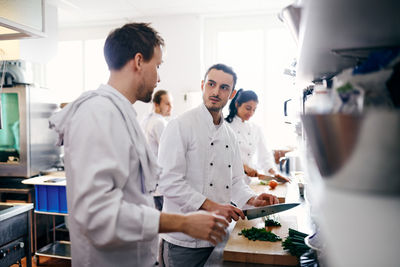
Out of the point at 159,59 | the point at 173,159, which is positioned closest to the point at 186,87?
the point at 173,159

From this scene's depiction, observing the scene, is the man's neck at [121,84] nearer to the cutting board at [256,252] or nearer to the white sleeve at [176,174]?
the white sleeve at [176,174]

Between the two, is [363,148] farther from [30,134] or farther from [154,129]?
[30,134]

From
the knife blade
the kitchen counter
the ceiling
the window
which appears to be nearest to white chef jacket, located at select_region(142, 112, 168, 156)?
the kitchen counter

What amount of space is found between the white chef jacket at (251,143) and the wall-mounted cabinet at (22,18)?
2.05m

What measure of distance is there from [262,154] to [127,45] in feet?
9.39

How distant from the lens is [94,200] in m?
0.98

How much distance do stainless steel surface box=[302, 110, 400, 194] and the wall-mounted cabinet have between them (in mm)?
2072

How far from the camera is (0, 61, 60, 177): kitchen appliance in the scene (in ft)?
12.1

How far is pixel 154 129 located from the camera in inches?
153

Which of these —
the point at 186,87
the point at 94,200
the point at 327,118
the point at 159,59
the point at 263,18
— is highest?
the point at 263,18

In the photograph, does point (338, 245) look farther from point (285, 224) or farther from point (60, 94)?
point (60, 94)

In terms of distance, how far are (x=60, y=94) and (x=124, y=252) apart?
5494 millimetres

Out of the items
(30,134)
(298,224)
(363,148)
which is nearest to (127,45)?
(363,148)

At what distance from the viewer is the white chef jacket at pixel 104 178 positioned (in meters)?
0.98
